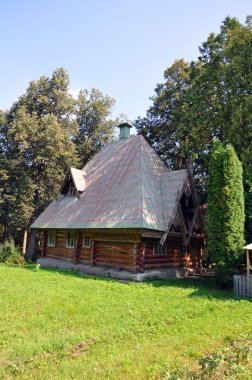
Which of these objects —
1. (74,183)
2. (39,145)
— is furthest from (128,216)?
(39,145)

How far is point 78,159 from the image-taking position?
35.8m

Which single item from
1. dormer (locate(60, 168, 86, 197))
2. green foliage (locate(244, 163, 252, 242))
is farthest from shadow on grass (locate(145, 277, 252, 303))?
dormer (locate(60, 168, 86, 197))

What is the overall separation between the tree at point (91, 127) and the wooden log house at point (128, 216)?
45.4 ft

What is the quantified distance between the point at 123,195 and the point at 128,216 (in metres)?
2.23

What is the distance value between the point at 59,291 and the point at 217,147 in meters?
10.4

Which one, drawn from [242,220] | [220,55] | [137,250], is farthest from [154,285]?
[220,55]

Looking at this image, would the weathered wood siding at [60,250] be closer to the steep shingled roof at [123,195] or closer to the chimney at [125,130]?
the steep shingled roof at [123,195]

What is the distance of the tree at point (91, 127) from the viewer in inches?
1539

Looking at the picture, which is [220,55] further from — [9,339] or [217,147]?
[9,339]

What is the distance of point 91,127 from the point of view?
39344mm

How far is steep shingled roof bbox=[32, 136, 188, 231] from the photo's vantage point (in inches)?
717

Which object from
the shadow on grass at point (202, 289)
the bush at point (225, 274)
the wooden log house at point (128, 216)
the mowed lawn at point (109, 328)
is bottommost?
the mowed lawn at point (109, 328)

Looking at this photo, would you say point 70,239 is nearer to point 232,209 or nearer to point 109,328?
point 232,209

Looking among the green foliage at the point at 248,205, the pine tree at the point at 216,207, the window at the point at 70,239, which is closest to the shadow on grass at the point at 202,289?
the pine tree at the point at 216,207
